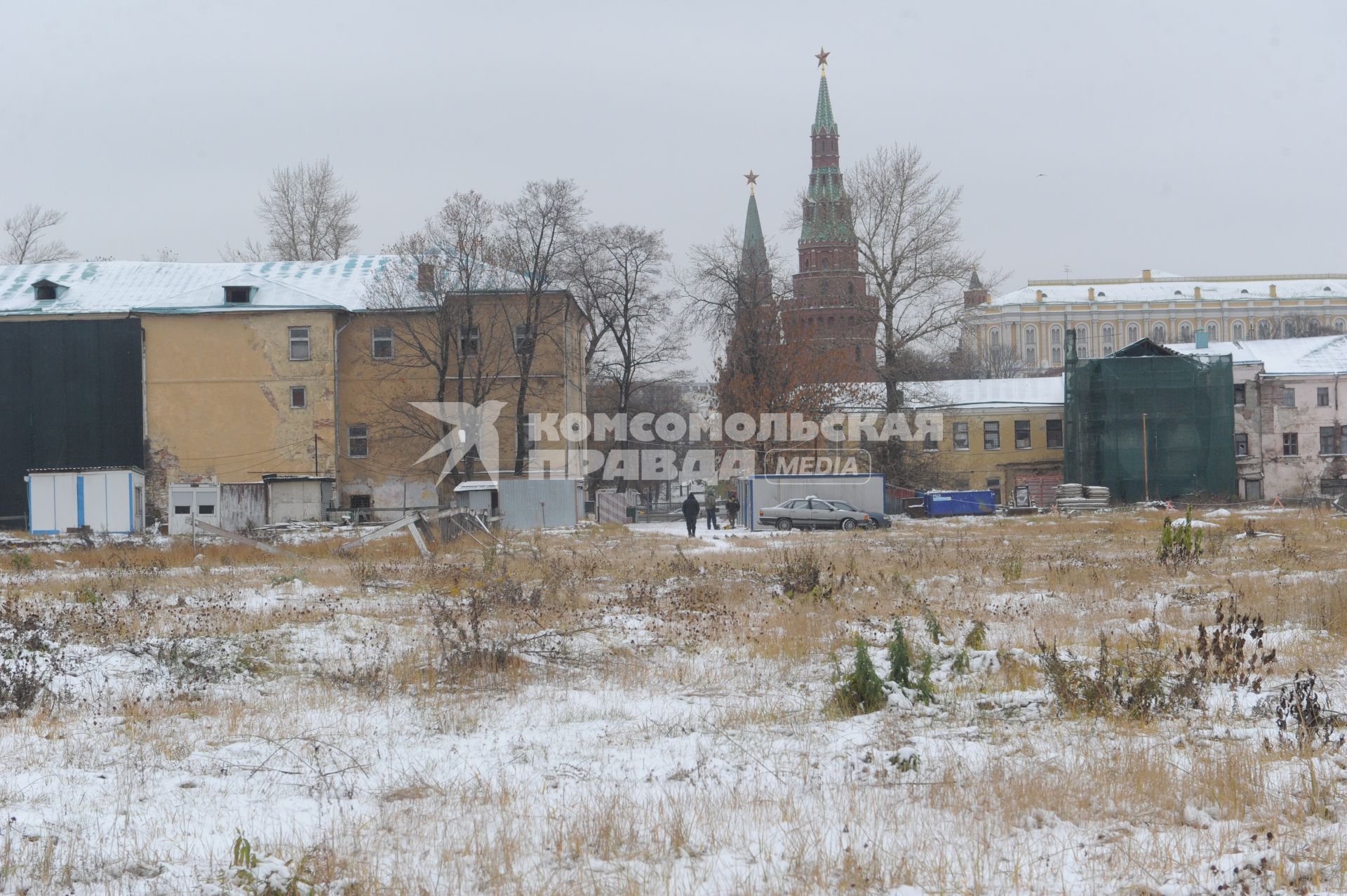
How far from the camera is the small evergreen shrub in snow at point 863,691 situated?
8406 millimetres

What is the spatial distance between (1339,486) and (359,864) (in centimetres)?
5935

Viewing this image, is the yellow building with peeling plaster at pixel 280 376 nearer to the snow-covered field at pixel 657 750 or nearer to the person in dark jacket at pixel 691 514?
the person in dark jacket at pixel 691 514

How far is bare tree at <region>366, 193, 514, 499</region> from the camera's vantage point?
4450 cm

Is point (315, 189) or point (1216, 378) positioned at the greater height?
point (315, 189)

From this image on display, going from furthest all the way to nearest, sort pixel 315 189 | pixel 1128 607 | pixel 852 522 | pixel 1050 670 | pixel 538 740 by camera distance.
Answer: pixel 315 189, pixel 852 522, pixel 1128 607, pixel 1050 670, pixel 538 740

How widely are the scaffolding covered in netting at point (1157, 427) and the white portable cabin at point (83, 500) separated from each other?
37.4 m

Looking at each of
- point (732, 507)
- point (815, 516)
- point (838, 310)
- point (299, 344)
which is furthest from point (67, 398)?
point (838, 310)

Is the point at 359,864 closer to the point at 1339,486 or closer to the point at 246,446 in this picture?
the point at 246,446

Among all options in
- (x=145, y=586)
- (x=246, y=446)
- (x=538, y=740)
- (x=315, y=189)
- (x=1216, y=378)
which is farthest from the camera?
(x=315, y=189)

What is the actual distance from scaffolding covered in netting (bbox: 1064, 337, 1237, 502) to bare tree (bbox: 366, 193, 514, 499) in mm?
25041

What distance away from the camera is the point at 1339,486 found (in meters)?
55.7

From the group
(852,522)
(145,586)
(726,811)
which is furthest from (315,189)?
(726,811)

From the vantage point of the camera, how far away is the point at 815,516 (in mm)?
38219

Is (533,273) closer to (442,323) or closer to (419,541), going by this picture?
(442,323)
